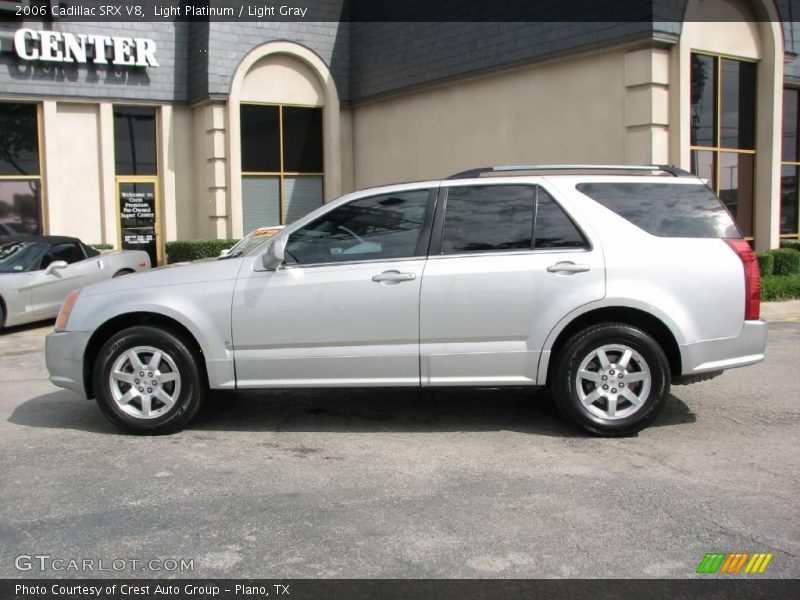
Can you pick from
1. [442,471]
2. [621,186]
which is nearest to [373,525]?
[442,471]

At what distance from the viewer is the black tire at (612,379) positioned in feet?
18.7

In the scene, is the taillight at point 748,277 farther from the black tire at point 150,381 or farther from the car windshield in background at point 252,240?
the car windshield in background at point 252,240

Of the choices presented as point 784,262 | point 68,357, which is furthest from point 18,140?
point 784,262

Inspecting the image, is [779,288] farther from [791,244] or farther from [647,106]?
[647,106]

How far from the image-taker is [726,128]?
48.4ft

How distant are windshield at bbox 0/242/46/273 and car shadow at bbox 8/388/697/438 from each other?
16.6ft

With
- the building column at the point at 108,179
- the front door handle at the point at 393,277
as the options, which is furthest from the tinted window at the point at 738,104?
the building column at the point at 108,179

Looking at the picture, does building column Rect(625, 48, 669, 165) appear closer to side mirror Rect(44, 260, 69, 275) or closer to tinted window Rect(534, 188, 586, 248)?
tinted window Rect(534, 188, 586, 248)

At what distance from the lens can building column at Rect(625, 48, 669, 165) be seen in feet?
42.1

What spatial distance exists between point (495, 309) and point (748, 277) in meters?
1.79

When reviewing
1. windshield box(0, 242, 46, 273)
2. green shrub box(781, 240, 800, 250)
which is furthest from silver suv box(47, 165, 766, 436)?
green shrub box(781, 240, 800, 250)

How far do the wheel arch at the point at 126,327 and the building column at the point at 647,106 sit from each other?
899 centimetres

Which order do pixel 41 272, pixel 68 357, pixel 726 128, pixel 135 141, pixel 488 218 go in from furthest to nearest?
1. pixel 135 141
2. pixel 726 128
3. pixel 41 272
4. pixel 68 357
5. pixel 488 218
